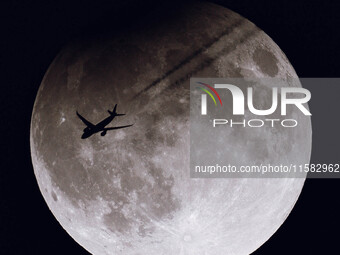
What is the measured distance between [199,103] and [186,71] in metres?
0.34

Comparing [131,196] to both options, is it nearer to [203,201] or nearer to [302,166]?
[203,201]

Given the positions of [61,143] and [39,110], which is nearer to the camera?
[61,143]

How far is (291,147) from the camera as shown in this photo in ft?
17.2

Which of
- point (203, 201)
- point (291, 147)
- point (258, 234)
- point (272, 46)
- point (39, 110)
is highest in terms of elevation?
point (272, 46)

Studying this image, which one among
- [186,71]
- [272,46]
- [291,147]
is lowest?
[291,147]

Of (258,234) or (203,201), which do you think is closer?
(203,201)

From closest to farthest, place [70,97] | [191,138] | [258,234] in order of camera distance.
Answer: [191,138] < [70,97] < [258,234]

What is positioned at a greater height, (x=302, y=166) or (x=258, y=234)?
(x=302, y=166)

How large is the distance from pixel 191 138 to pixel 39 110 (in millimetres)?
1816

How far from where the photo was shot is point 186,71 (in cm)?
478

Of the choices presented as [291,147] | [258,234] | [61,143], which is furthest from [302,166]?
[61,143]

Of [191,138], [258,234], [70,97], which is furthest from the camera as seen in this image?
[258,234]

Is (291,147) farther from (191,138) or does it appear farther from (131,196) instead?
(131,196)

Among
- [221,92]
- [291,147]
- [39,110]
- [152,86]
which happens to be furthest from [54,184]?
[291,147]
